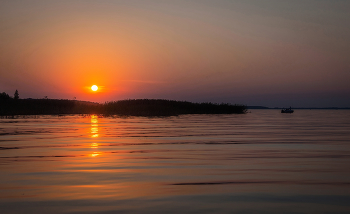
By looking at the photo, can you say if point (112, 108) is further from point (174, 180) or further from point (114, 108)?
point (174, 180)

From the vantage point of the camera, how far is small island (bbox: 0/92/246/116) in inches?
2143

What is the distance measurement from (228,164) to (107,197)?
15.5 ft

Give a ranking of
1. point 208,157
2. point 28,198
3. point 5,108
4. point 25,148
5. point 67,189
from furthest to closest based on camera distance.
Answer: point 5,108, point 25,148, point 208,157, point 67,189, point 28,198

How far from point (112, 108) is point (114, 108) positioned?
321mm

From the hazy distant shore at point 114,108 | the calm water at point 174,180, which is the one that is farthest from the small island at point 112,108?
the calm water at point 174,180

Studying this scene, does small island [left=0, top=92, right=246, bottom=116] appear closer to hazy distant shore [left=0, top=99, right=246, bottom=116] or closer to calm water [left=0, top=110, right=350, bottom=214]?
hazy distant shore [left=0, top=99, right=246, bottom=116]

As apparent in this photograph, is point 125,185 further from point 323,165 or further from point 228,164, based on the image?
point 323,165

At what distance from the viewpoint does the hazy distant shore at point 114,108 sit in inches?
2140

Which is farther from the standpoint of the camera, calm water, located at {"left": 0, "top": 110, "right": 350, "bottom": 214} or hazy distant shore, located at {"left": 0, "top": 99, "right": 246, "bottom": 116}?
hazy distant shore, located at {"left": 0, "top": 99, "right": 246, "bottom": 116}

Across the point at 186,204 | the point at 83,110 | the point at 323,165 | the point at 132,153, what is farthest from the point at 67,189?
the point at 83,110

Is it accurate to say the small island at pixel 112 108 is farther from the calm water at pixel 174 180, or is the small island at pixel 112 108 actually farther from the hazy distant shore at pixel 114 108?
the calm water at pixel 174 180

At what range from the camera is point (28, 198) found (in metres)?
6.81

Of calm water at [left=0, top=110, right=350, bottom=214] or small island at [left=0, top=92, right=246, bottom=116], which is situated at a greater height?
small island at [left=0, top=92, right=246, bottom=116]

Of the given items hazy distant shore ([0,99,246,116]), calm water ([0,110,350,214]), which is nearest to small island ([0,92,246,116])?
hazy distant shore ([0,99,246,116])
